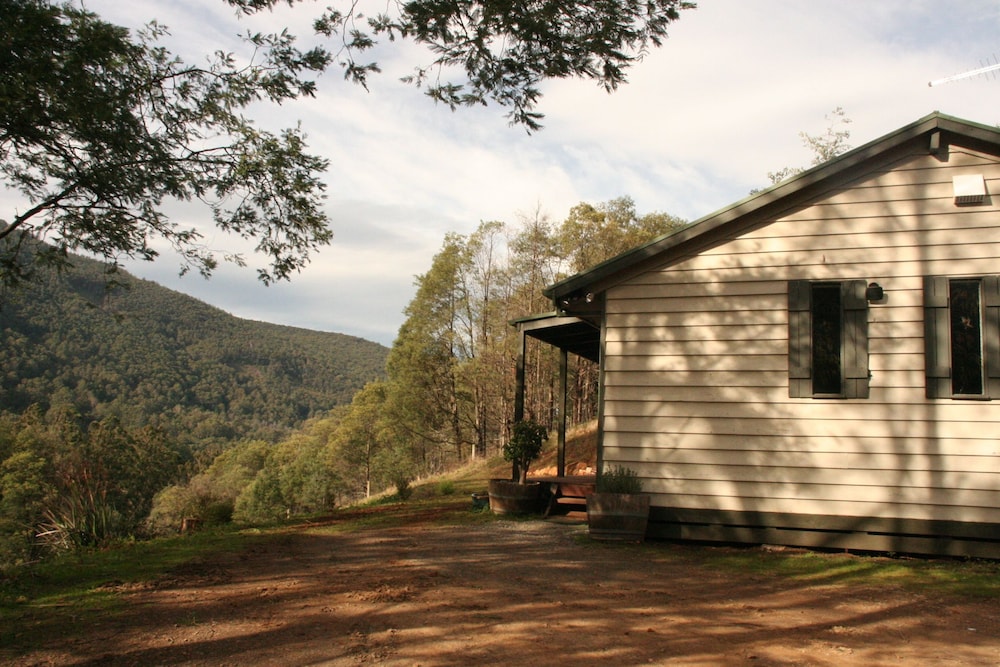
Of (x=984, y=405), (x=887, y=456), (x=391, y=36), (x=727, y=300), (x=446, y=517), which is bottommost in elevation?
(x=446, y=517)

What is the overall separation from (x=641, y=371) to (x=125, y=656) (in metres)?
6.32

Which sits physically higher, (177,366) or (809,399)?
(177,366)

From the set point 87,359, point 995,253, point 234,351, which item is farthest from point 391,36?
point 234,351

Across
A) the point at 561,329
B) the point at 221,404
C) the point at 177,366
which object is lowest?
the point at 221,404

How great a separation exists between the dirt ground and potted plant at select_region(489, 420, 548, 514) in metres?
3.49

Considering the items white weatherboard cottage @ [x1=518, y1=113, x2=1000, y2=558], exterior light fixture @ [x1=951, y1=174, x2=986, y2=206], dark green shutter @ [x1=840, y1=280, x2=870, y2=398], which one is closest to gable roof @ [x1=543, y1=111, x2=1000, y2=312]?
white weatherboard cottage @ [x1=518, y1=113, x2=1000, y2=558]

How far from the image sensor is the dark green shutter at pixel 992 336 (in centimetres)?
757

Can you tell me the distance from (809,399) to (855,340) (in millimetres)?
830

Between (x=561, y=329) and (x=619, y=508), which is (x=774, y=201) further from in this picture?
(x=561, y=329)

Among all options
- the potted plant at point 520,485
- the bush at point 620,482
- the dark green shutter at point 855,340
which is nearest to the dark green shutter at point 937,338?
the dark green shutter at point 855,340

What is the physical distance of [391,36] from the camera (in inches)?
285

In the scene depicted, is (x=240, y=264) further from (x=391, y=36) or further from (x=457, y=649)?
(x=457, y=649)

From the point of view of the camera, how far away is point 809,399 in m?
8.15

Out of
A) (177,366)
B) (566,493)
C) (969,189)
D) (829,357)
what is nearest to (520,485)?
(566,493)
